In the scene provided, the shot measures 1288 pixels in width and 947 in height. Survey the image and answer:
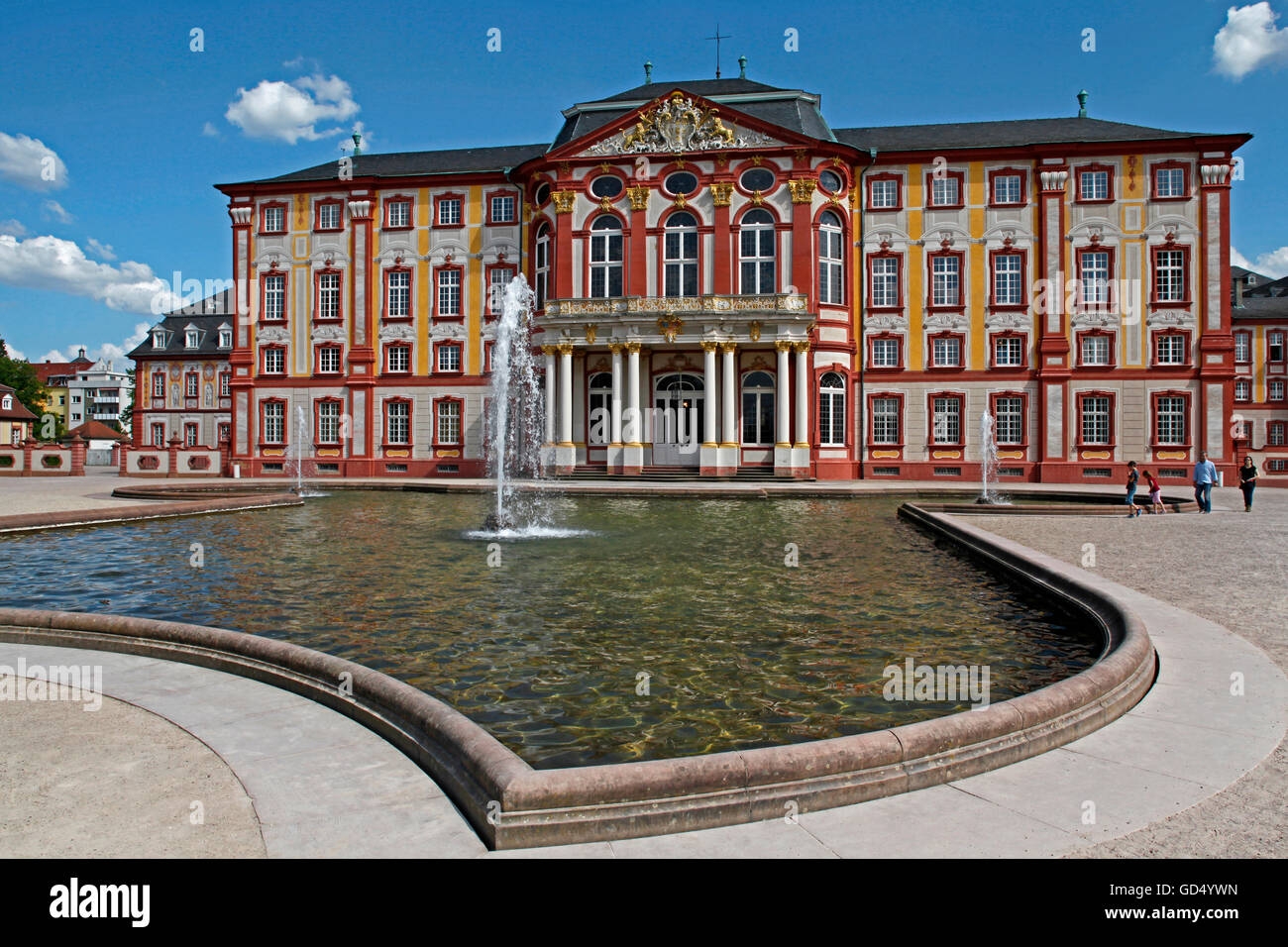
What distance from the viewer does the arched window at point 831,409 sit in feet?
134

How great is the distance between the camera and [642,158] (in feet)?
133

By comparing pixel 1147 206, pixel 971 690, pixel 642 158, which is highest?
pixel 642 158

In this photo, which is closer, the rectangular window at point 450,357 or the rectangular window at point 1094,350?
the rectangular window at point 1094,350

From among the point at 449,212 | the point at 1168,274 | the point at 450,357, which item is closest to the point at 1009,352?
the point at 1168,274

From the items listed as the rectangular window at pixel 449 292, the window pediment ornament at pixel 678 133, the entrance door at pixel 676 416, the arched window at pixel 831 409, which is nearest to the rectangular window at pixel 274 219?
the rectangular window at pixel 449 292

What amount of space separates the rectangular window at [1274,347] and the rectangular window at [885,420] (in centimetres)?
4445

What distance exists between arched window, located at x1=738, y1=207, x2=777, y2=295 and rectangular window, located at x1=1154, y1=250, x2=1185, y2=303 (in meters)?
17.3

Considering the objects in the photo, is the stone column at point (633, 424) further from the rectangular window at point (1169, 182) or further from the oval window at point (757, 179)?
the rectangular window at point (1169, 182)

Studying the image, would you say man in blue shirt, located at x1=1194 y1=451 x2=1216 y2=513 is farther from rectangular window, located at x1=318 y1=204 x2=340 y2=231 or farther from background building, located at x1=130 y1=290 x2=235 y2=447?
background building, located at x1=130 y1=290 x2=235 y2=447

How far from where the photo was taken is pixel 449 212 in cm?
4456

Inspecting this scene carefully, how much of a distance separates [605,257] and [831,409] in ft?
42.5
